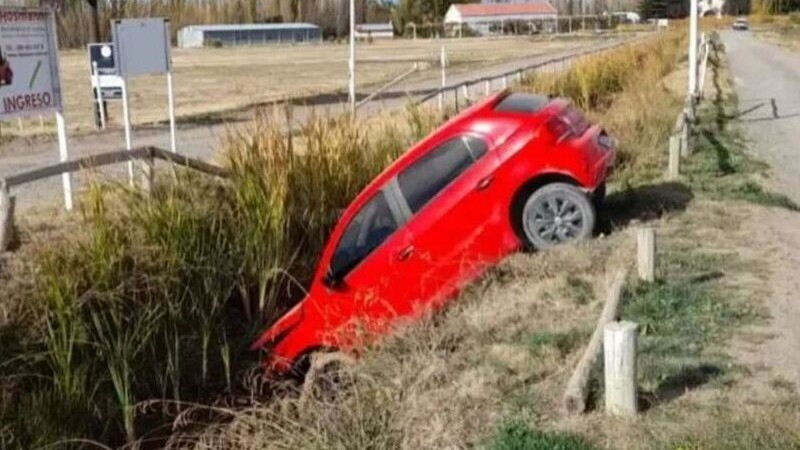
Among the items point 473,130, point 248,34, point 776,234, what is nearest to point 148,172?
point 473,130

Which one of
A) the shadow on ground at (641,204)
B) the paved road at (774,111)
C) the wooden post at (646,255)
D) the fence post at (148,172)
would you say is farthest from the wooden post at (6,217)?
the paved road at (774,111)

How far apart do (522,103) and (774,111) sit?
48.1ft

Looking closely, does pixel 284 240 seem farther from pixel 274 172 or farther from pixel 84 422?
pixel 84 422

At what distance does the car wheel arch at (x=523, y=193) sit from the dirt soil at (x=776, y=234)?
5.79ft

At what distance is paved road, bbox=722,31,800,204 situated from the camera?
13.7 meters

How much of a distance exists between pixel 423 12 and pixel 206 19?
93.9 ft

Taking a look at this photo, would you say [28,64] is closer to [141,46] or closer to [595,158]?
[141,46]

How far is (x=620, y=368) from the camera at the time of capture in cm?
499

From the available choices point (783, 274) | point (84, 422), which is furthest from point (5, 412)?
point (783, 274)

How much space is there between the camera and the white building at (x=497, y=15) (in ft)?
426

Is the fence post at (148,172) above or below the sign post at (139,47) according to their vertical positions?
below

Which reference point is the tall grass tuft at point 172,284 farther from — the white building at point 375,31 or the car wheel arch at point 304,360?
the white building at point 375,31

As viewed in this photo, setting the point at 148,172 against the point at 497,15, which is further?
the point at 497,15

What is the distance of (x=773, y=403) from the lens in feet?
16.8
